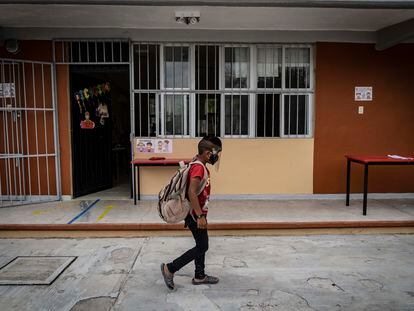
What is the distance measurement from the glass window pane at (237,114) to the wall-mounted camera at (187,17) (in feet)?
5.83

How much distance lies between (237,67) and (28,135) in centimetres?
434

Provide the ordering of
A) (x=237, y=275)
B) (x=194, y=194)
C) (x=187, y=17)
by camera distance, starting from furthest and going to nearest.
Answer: (x=187, y=17)
(x=237, y=275)
(x=194, y=194)

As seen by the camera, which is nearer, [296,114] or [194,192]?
[194,192]

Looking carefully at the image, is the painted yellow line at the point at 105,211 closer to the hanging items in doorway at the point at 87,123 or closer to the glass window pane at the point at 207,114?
the hanging items in doorway at the point at 87,123

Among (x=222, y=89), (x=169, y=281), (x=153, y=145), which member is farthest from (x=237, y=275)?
(x=222, y=89)

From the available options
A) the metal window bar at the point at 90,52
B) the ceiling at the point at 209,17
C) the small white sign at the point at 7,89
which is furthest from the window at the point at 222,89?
the small white sign at the point at 7,89

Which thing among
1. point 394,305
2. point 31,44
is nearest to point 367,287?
point 394,305

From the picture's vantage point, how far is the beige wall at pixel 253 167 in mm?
7805

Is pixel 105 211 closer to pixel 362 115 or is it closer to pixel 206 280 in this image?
pixel 206 280

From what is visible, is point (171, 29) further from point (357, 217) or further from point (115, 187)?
point (357, 217)

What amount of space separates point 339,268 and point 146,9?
4716 mm

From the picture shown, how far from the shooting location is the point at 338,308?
12.5 ft

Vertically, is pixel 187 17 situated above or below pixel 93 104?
above

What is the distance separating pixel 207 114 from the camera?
7.85 metres
